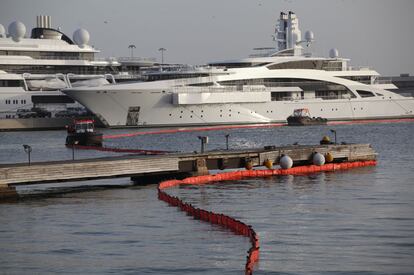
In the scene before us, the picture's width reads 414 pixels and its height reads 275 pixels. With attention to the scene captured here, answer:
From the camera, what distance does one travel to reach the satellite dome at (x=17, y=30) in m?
107

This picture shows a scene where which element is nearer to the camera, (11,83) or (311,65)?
(11,83)

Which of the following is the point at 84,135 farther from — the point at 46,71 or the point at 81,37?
the point at 81,37

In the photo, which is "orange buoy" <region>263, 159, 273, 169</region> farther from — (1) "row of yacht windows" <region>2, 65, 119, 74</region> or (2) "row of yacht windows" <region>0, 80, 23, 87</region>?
(1) "row of yacht windows" <region>2, 65, 119, 74</region>

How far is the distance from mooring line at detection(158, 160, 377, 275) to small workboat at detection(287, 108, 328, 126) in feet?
159

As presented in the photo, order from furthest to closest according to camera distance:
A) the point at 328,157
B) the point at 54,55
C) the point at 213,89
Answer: the point at 54,55, the point at 213,89, the point at 328,157

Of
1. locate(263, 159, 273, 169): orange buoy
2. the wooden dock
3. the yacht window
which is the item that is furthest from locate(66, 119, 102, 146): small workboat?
the yacht window

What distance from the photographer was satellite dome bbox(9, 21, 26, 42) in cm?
10656

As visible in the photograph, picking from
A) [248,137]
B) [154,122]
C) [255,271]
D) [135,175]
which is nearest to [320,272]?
[255,271]

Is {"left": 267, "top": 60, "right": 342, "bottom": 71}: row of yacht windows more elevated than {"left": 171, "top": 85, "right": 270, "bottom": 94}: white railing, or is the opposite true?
{"left": 267, "top": 60, "right": 342, "bottom": 71}: row of yacht windows

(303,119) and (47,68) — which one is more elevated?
(47,68)

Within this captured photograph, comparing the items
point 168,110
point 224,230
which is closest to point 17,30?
point 168,110

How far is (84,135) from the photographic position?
72.4 m

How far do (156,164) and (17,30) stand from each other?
68.5 m

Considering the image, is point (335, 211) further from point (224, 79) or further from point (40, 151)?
point (224, 79)
